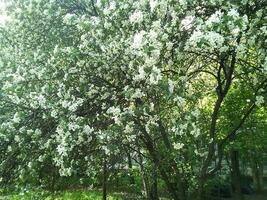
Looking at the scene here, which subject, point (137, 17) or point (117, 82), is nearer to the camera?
point (137, 17)

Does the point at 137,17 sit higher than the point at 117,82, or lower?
higher

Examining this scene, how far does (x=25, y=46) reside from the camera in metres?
11.6

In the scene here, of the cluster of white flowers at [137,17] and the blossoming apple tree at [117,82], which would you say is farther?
the cluster of white flowers at [137,17]

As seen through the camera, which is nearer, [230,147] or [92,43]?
[92,43]

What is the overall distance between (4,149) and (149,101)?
294 centimetres

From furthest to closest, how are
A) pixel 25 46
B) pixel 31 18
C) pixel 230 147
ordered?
1. pixel 230 147
2. pixel 25 46
3. pixel 31 18

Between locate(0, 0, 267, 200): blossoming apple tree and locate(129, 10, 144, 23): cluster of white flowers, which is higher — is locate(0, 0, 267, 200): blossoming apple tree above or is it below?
below

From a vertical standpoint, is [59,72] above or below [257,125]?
below

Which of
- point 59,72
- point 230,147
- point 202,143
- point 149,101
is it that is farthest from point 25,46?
point 230,147

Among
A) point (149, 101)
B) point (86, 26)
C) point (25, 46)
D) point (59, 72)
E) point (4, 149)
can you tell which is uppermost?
point (25, 46)

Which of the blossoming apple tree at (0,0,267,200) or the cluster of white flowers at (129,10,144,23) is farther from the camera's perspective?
the cluster of white flowers at (129,10,144,23)

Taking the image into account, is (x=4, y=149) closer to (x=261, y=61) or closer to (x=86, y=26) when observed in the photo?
(x=86, y=26)

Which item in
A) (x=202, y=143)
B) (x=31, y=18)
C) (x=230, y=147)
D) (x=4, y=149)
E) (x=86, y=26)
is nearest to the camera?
(x=86, y=26)

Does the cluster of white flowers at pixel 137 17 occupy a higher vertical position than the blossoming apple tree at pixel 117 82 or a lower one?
higher
